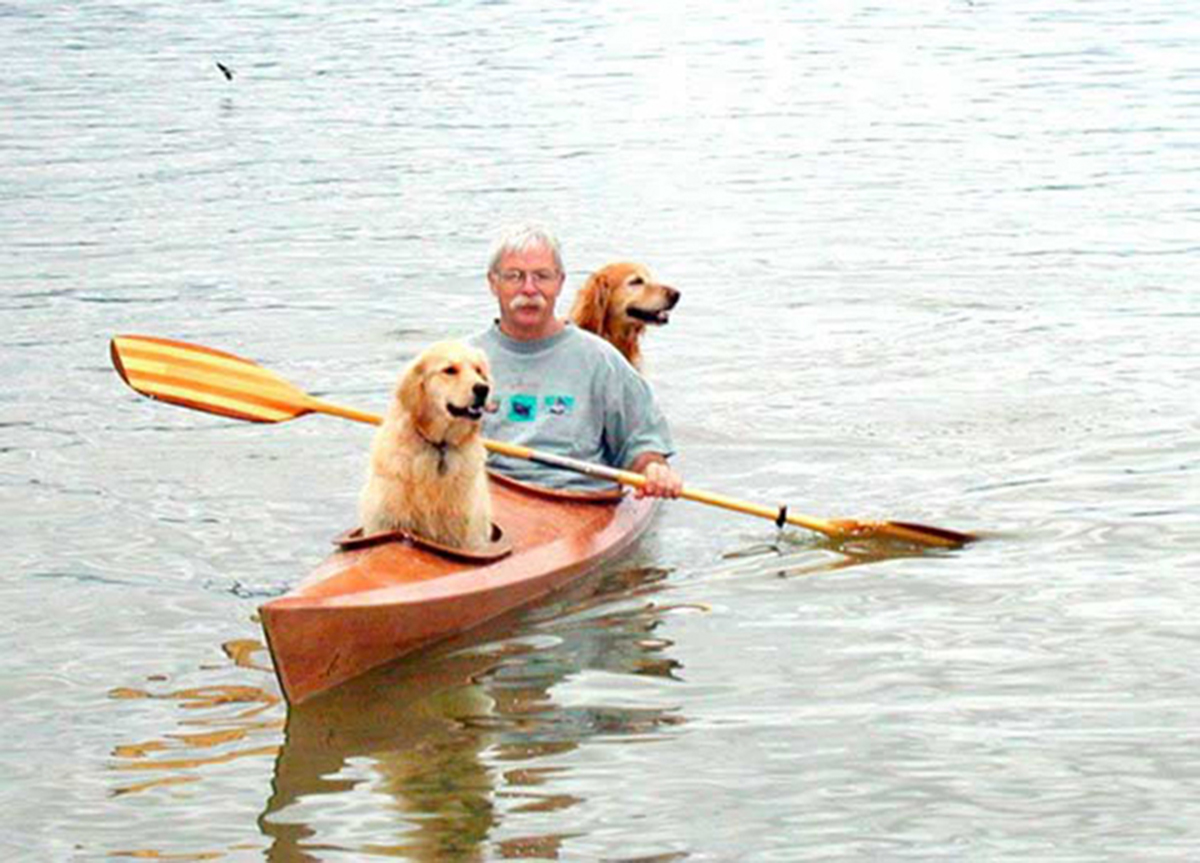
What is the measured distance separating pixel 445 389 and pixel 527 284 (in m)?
1.00

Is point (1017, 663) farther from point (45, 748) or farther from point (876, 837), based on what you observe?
point (45, 748)

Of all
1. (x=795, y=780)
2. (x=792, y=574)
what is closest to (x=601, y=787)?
(x=795, y=780)

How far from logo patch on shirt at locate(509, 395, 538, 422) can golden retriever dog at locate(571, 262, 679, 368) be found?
54.8 inches

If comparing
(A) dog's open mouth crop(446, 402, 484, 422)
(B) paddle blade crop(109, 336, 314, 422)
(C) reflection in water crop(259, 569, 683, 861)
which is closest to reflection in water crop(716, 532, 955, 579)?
(C) reflection in water crop(259, 569, 683, 861)

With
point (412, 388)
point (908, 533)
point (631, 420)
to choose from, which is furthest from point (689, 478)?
point (412, 388)

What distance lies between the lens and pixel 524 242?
8734 mm

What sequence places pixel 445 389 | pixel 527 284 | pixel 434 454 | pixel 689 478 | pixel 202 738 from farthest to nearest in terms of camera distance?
pixel 689 478 → pixel 527 284 → pixel 434 454 → pixel 445 389 → pixel 202 738

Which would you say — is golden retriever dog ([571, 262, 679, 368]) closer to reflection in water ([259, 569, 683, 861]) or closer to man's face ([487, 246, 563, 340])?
man's face ([487, 246, 563, 340])

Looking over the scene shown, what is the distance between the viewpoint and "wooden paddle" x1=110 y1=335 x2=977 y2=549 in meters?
9.63

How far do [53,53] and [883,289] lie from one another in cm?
1942

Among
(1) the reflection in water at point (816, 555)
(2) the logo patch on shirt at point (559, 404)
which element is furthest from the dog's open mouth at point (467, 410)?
(1) the reflection in water at point (816, 555)

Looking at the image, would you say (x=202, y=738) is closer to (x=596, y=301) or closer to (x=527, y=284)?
(x=527, y=284)

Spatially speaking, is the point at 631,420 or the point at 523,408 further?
the point at 631,420

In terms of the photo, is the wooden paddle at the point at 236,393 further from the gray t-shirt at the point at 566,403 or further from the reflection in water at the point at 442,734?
the reflection in water at the point at 442,734
